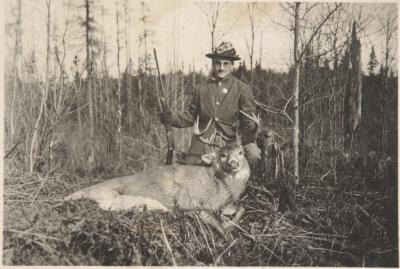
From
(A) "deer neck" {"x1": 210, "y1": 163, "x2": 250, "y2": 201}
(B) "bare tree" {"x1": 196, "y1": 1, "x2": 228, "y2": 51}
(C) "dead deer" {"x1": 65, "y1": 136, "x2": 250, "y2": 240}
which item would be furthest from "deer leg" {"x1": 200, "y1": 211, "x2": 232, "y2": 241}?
(B) "bare tree" {"x1": 196, "y1": 1, "x2": 228, "y2": 51}

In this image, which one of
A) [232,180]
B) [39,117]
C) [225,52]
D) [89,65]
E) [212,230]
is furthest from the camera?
→ [89,65]

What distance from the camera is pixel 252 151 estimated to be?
11.9ft

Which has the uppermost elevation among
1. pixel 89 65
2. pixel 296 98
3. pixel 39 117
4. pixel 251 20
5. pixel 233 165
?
pixel 251 20

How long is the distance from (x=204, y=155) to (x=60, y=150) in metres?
1.28

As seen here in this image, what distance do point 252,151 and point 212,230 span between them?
29.1 inches

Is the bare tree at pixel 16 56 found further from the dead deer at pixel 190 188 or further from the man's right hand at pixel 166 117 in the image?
the man's right hand at pixel 166 117

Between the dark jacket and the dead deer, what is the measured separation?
175mm

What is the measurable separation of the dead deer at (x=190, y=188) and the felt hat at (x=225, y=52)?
0.72m

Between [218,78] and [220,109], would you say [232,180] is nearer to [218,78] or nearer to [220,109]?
[220,109]

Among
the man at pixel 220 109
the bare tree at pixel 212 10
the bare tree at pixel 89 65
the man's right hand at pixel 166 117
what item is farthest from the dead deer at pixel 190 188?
the bare tree at pixel 212 10

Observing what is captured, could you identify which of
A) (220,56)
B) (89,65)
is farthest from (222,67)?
(89,65)

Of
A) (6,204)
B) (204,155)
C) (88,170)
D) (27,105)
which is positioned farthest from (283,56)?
(6,204)

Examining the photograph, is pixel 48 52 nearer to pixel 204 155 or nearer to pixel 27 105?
pixel 27 105

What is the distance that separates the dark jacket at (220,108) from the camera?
3.71 metres
